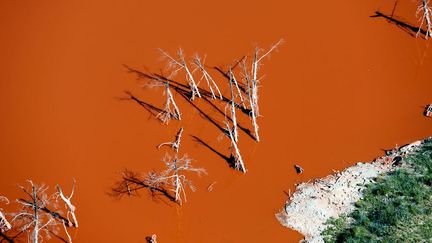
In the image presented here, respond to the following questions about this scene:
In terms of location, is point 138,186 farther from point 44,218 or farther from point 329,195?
point 329,195

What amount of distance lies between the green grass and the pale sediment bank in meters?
0.31

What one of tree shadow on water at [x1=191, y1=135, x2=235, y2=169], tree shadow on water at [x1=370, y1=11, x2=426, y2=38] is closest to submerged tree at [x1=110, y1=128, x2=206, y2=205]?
tree shadow on water at [x1=191, y1=135, x2=235, y2=169]

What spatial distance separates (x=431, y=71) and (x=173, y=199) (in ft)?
42.4

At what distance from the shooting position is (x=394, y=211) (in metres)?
20.6

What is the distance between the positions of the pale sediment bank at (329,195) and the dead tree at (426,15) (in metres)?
6.97

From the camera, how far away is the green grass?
20031 millimetres

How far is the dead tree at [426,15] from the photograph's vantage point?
87.7 feet

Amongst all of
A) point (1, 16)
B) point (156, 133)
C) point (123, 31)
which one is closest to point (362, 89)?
point (156, 133)

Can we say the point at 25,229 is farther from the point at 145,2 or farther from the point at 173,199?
the point at 145,2

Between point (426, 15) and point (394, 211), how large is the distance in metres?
10.6

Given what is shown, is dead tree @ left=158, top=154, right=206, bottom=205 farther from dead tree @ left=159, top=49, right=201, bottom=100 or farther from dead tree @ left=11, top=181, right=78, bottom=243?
dead tree @ left=11, top=181, right=78, bottom=243

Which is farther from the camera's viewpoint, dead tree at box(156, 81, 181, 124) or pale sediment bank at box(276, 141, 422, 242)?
dead tree at box(156, 81, 181, 124)

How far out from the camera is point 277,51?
2745 centimetres

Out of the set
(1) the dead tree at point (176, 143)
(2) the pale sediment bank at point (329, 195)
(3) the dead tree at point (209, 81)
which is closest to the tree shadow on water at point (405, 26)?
(2) the pale sediment bank at point (329, 195)
